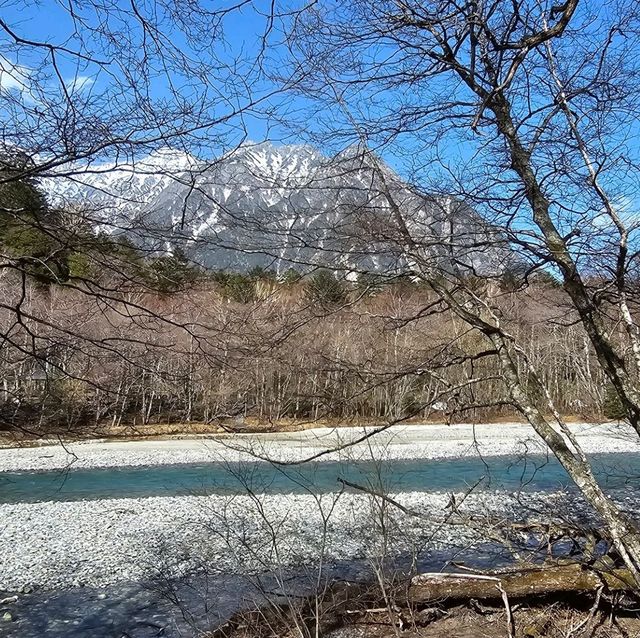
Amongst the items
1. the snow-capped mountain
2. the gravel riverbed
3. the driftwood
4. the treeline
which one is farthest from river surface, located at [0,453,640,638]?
the snow-capped mountain

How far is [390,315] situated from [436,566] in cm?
458

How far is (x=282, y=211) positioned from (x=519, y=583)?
3231 millimetres

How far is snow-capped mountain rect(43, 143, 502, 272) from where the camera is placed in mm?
2670

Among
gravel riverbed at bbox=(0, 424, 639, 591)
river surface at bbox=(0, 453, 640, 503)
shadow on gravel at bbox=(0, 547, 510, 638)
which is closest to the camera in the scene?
shadow on gravel at bbox=(0, 547, 510, 638)

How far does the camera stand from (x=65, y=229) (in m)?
2.76

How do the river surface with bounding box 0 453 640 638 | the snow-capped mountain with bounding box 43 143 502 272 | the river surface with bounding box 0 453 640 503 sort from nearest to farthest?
the snow-capped mountain with bounding box 43 143 502 272
the river surface with bounding box 0 453 640 638
the river surface with bounding box 0 453 640 503

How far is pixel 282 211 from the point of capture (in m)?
3.76

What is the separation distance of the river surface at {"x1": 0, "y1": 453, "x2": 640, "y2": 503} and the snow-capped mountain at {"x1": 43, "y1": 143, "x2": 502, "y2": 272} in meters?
Result: 8.96

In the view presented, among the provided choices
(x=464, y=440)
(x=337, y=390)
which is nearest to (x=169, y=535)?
(x=337, y=390)

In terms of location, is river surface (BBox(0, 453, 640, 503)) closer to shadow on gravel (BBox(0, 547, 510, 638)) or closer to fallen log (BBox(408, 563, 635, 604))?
shadow on gravel (BBox(0, 547, 510, 638))

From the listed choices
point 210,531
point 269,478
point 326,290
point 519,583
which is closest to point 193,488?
point 269,478

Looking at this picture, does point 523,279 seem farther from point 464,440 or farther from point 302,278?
point 464,440

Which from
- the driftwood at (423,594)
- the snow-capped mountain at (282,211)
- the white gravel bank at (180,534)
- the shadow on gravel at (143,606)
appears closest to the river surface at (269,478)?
the white gravel bank at (180,534)

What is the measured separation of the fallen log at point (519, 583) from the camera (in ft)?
14.4
